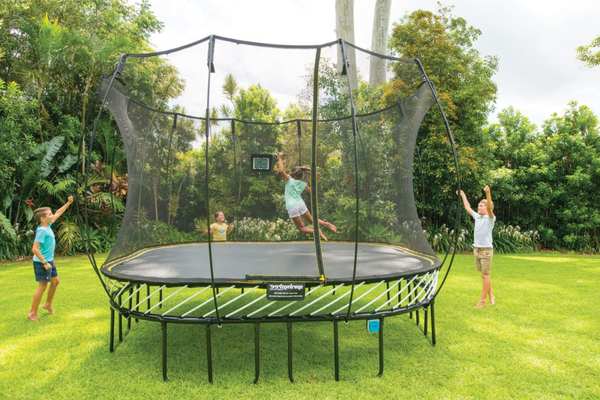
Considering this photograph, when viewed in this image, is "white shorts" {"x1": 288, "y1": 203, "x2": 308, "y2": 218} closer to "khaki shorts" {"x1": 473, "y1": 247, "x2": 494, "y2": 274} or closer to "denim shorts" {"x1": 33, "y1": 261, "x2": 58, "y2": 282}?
"khaki shorts" {"x1": 473, "y1": 247, "x2": 494, "y2": 274}

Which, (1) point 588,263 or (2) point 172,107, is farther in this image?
(1) point 588,263

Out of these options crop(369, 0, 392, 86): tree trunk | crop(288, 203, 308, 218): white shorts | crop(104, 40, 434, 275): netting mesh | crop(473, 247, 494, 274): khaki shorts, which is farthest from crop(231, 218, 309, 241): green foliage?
crop(369, 0, 392, 86): tree trunk

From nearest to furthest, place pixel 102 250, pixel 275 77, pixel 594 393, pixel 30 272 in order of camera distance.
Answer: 1. pixel 594 393
2. pixel 275 77
3. pixel 30 272
4. pixel 102 250

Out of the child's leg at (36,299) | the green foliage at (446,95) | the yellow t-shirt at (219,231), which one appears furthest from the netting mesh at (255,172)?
the green foliage at (446,95)

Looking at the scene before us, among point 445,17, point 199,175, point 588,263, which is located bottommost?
point 588,263

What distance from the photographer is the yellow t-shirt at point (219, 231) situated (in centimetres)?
496

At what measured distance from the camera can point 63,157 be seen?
8.06 meters

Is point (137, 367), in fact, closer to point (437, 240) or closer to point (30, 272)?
point (30, 272)

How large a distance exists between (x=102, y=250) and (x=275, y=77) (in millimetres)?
5923

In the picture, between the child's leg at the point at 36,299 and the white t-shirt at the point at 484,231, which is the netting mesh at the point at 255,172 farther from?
the child's leg at the point at 36,299

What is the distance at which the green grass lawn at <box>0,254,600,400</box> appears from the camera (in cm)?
222

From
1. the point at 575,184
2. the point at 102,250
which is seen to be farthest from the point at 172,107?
the point at 575,184

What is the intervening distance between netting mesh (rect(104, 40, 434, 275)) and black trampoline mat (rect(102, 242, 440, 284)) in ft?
0.51

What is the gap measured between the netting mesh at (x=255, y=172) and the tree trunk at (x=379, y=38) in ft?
11.1
